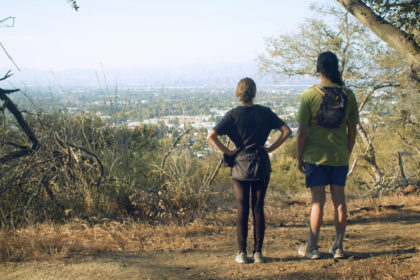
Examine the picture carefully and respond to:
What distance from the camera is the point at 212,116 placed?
19.4ft

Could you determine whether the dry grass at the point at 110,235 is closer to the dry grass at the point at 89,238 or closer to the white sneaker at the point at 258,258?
the dry grass at the point at 89,238

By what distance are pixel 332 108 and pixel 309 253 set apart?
1508 mm

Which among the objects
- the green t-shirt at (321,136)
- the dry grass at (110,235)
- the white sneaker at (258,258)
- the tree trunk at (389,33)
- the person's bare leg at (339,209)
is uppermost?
the tree trunk at (389,33)

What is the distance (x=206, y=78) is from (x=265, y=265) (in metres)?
18.7

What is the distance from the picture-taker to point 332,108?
12.1 ft

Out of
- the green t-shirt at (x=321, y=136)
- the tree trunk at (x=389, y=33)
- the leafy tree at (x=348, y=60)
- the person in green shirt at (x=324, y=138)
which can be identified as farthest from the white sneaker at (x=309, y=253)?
the leafy tree at (x=348, y=60)

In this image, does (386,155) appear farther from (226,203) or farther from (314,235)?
(314,235)

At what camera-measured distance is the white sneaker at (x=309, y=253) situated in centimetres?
A: 399

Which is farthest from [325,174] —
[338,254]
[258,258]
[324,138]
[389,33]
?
[389,33]

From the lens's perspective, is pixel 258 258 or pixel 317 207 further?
pixel 258 258

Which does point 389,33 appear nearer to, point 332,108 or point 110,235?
point 332,108

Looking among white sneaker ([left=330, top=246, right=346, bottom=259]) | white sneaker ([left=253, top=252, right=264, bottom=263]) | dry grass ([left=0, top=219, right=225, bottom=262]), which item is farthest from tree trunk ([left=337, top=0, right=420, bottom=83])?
dry grass ([left=0, top=219, right=225, bottom=262])

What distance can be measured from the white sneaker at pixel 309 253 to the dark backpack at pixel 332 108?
130 cm

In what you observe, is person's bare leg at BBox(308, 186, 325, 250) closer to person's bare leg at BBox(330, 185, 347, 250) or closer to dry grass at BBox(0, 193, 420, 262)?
person's bare leg at BBox(330, 185, 347, 250)
